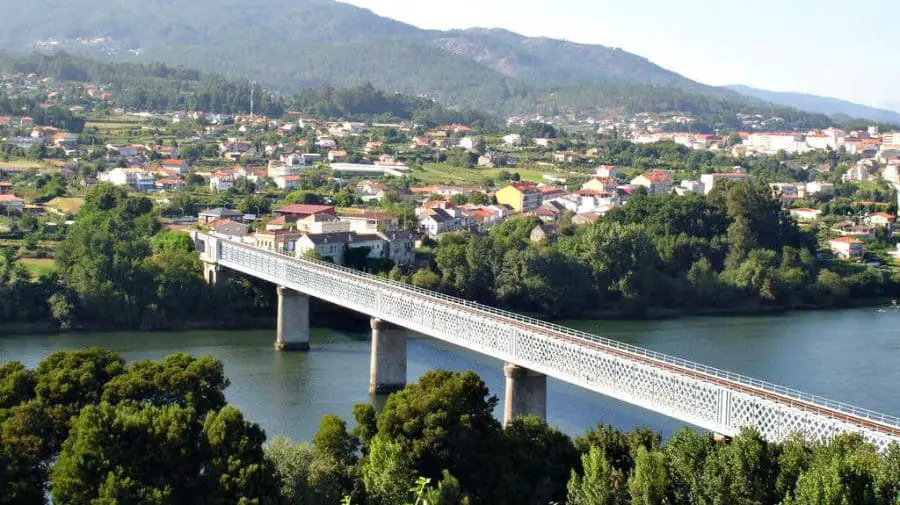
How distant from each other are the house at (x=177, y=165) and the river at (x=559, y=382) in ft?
61.7

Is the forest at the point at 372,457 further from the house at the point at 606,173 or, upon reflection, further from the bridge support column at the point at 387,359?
the house at the point at 606,173

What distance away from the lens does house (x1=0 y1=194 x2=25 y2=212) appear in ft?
99.5

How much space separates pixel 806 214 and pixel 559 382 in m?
24.5

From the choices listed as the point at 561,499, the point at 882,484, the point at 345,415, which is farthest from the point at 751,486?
the point at 345,415

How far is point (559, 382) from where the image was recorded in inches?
720

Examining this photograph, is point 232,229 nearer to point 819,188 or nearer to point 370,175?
point 370,175

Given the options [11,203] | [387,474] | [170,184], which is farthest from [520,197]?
[387,474]

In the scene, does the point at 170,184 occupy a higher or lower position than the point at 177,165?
lower

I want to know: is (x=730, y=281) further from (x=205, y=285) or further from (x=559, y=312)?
(x=205, y=285)

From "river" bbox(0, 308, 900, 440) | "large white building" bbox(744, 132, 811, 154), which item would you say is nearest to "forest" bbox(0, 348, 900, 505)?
"river" bbox(0, 308, 900, 440)

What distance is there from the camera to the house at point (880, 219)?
37.7 m

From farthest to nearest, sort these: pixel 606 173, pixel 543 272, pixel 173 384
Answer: pixel 606 173 → pixel 543 272 → pixel 173 384

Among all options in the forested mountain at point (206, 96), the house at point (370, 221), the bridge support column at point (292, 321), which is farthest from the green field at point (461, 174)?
the bridge support column at point (292, 321)

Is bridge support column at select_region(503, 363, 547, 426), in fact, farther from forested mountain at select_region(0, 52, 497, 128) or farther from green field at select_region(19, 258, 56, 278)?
forested mountain at select_region(0, 52, 497, 128)
